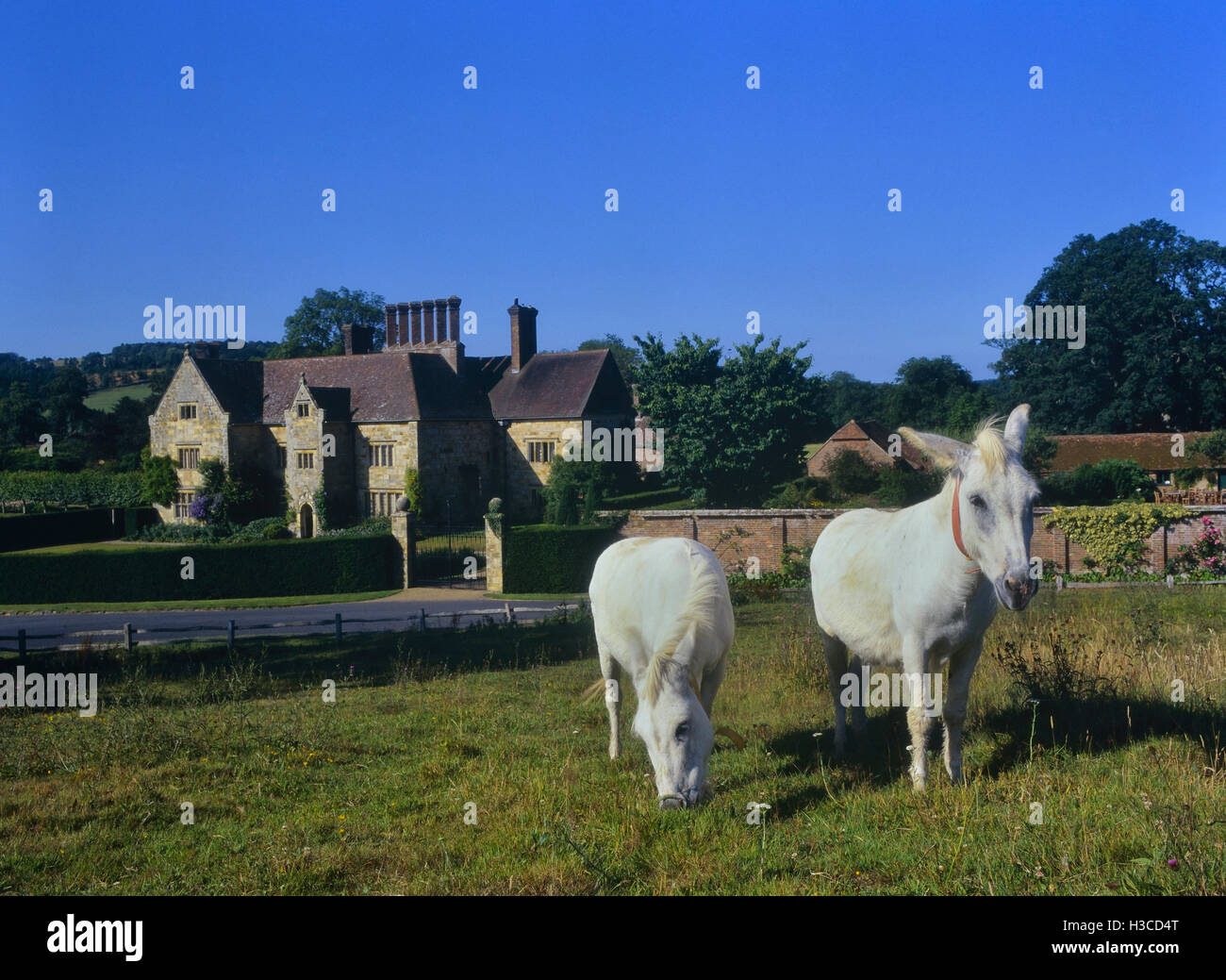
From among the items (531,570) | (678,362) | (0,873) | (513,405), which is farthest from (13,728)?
(513,405)

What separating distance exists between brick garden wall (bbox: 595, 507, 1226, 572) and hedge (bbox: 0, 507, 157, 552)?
117 ft

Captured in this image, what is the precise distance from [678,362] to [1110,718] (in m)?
39.6

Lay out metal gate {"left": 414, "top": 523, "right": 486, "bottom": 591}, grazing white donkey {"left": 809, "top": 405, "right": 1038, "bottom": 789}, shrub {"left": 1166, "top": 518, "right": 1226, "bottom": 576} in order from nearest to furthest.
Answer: grazing white donkey {"left": 809, "top": 405, "right": 1038, "bottom": 789}
shrub {"left": 1166, "top": 518, "right": 1226, "bottom": 576}
metal gate {"left": 414, "top": 523, "right": 486, "bottom": 591}

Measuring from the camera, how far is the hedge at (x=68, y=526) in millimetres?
48750

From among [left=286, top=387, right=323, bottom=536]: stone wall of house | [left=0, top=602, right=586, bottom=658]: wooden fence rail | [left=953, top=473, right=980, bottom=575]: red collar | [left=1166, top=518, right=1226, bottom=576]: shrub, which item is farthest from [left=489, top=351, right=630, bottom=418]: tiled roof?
[left=953, top=473, right=980, bottom=575]: red collar

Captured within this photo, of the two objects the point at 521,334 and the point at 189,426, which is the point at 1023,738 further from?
the point at 189,426

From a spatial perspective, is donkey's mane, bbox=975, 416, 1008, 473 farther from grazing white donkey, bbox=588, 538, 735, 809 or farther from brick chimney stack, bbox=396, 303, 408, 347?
brick chimney stack, bbox=396, 303, 408, 347

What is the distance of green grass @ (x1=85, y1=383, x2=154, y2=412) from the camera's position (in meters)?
98.6

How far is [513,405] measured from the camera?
52781 millimetres

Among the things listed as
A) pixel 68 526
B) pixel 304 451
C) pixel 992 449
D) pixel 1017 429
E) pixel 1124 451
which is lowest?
pixel 68 526

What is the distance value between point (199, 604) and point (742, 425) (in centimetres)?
2460

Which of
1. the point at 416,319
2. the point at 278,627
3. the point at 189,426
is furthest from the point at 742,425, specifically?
the point at 189,426

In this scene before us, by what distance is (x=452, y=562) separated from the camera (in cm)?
3819

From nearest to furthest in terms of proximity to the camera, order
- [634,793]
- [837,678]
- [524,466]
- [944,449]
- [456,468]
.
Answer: [944,449] < [634,793] < [837,678] < [456,468] < [524,466]
